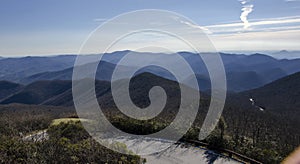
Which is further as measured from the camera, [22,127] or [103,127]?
[22,127]

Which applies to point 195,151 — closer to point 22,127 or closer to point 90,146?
point 90,146

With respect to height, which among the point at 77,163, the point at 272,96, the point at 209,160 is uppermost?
the point at 77,163

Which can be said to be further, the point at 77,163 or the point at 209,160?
the point at 209,160

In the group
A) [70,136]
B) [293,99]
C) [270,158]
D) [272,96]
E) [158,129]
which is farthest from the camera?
[272,96]

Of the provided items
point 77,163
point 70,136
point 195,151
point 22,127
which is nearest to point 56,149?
point 77,163

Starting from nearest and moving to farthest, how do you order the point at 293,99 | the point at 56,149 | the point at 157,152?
the point at 56,149 → the point at 157,152 → the point at 293,99

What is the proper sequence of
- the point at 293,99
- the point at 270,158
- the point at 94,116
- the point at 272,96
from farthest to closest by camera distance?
the point at 272,96, the point at 293,99, the point at 94,116, the point at 270,158

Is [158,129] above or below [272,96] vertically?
above

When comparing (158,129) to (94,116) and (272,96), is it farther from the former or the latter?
(272,96)

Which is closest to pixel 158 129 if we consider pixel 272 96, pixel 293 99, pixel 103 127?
pixel 103 127
